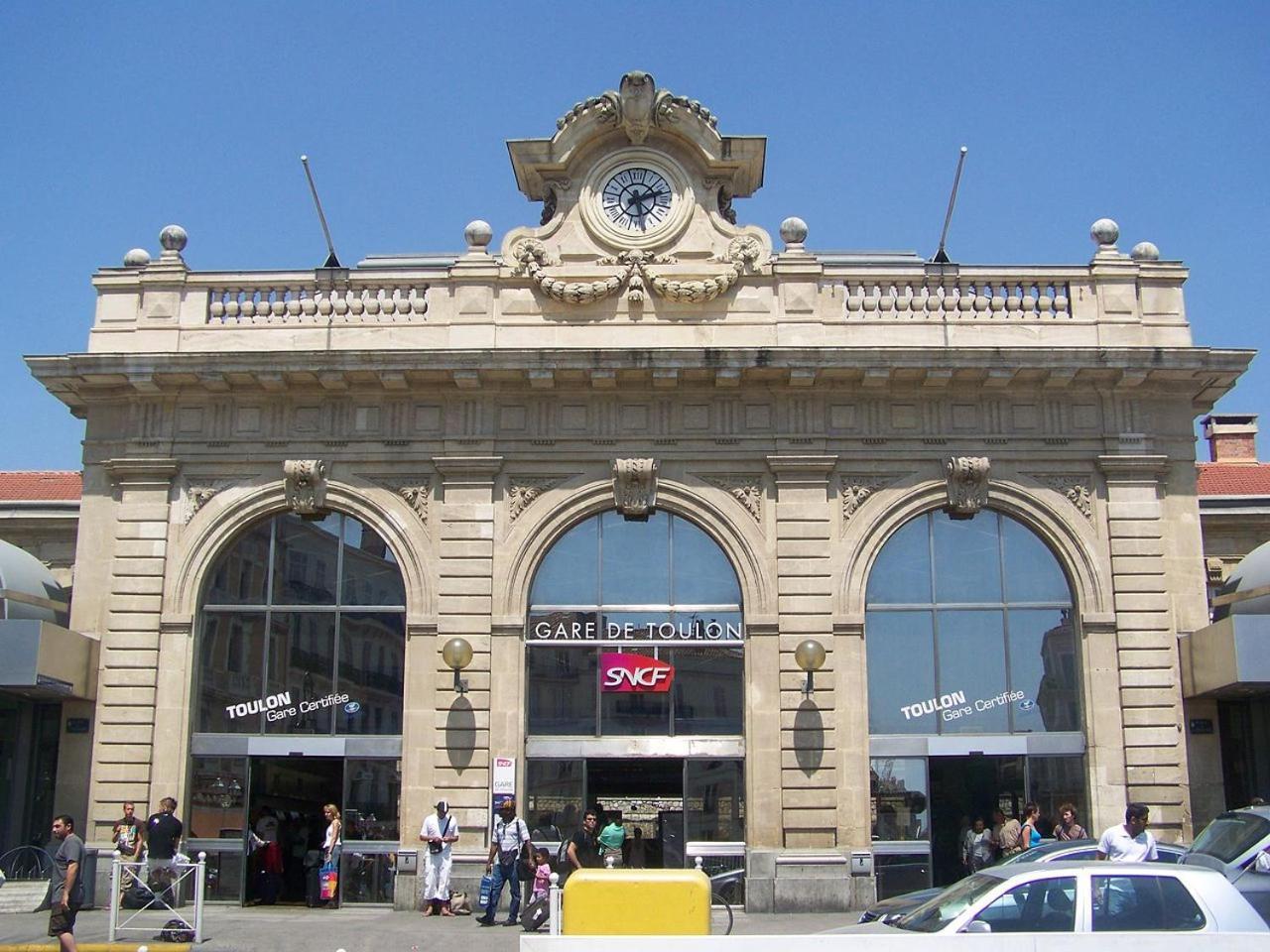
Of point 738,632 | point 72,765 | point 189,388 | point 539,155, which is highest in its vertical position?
point 539,155

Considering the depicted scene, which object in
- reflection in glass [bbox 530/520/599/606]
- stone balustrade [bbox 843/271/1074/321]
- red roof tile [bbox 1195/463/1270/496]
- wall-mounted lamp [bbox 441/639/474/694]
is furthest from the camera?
red roof tile [bbox 1195/463/1270/496]

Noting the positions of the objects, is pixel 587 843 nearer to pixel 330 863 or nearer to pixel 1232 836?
pixel 330 863

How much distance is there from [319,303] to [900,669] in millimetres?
11374

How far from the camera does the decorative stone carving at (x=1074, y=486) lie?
2306 centimetres

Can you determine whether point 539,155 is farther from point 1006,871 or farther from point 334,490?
point 1006,871

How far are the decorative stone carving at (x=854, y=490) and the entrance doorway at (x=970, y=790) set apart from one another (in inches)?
163

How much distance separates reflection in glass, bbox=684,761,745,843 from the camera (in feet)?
72.5

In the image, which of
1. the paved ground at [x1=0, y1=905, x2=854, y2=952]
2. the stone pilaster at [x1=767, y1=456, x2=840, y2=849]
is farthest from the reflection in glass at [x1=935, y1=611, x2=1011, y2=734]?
the paved ground at [x1=0, y1=905, x2=854, y2=952]

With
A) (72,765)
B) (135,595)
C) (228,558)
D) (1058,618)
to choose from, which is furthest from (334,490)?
(1058,618)

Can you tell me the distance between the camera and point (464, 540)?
75.4 ft

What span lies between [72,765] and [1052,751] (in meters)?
15.5

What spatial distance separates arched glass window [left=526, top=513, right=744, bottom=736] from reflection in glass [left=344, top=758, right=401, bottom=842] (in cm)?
234

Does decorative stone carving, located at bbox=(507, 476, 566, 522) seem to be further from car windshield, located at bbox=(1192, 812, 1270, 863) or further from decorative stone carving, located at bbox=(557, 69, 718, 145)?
car windshield, located at bbox=(1192, 812, 1270, 863)

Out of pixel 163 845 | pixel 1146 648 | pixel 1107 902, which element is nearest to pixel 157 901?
pixel 163 845
